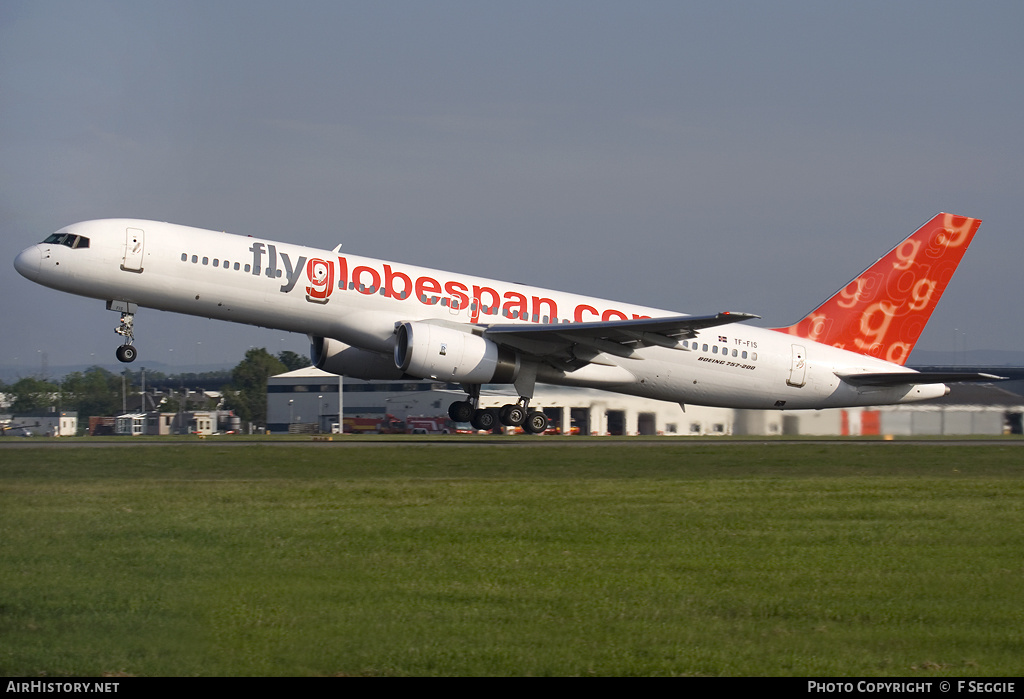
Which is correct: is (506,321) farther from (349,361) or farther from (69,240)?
(69,240)

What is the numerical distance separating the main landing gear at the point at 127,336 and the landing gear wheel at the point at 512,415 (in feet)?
31.5

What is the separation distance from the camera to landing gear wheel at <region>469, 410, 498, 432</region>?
28625 mm

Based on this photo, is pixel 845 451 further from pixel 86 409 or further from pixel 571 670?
pixel 86 409

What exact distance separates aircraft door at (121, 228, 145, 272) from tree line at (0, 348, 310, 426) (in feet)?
67.7

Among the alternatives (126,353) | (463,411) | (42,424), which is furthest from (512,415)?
(42,424)

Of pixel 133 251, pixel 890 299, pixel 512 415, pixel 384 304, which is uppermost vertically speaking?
pixel 133 251

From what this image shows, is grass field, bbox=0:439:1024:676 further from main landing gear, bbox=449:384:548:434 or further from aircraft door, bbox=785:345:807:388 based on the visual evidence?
aircraft door, bbox=785:345:807:388

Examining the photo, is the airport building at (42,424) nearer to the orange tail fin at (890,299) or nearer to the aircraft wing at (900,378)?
the orange tail fin at (890,299)

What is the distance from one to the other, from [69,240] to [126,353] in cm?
307

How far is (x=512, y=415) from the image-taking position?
92.6 ft

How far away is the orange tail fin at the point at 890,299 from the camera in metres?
31.2

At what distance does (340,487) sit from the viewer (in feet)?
53.4

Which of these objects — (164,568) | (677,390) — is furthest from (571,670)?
(677,390)
